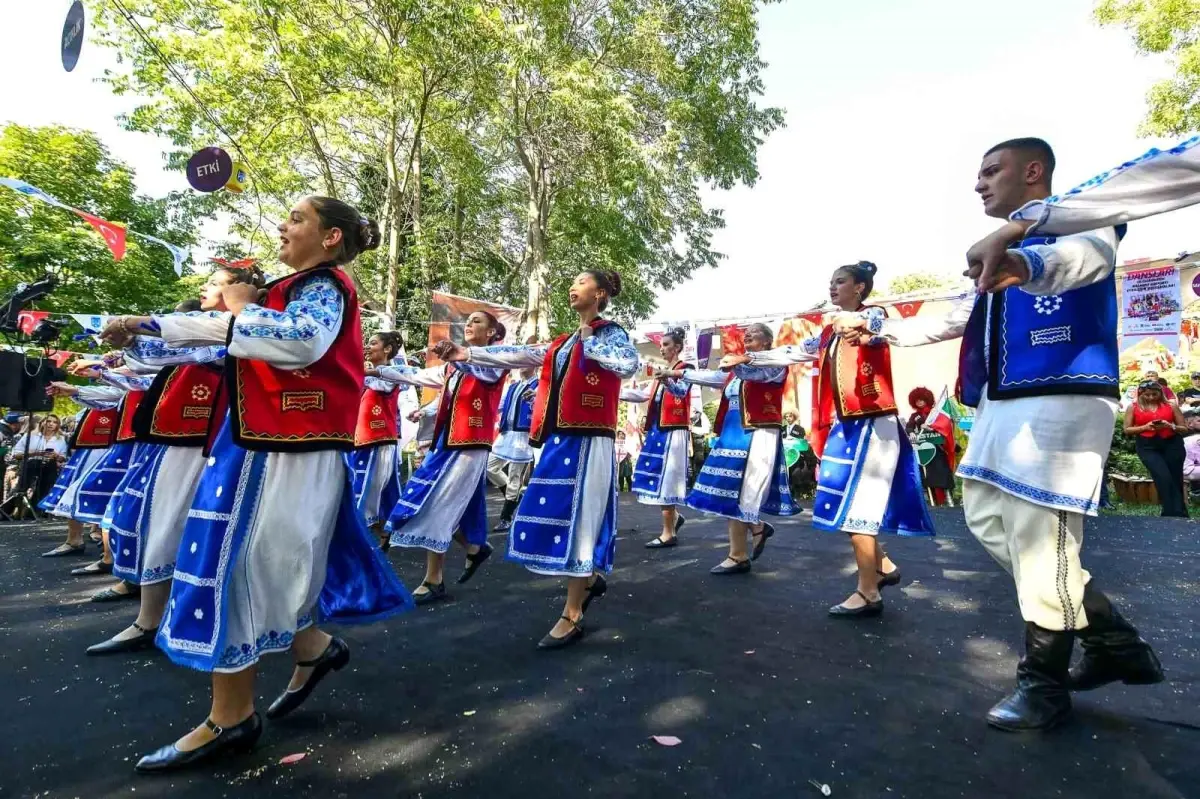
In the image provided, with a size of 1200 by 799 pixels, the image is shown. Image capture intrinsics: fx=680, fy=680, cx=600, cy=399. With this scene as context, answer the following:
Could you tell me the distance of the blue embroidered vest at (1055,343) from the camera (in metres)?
2.15

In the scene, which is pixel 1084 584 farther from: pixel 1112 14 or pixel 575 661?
pixel 1112 14

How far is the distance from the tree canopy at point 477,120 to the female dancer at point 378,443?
741 centimetres

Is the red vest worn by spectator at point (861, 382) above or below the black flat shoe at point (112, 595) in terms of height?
above

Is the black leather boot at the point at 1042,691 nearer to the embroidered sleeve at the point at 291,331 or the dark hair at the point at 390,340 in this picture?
the embroidered sleeve at the point at 291,331

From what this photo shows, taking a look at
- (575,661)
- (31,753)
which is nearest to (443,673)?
(575,661)

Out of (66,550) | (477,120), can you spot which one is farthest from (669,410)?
(477,120)

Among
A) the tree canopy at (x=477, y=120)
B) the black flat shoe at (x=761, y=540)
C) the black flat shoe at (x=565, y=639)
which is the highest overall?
the tree canopy at (x=477, y=120)

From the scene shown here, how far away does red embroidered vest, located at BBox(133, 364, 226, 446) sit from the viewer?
334cm

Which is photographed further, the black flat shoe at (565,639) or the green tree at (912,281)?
the green tree at (912,281)

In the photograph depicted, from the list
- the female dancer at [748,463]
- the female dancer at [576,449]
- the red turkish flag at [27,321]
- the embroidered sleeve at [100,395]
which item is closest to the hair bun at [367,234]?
the female dancer at [576,449]

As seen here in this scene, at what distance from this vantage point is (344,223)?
2389mm

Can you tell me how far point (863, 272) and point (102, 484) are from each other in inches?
204

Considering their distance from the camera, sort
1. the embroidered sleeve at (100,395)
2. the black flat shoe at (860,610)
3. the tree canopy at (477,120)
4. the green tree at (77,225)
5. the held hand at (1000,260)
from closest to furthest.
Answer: the held hand at (1000,260) < the black flat shoe at (860,610) < the embroidered sleeve at (100,395) < the tree canopy at (477,120) < the green tree at (77,225)

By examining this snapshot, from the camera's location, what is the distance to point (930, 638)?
10.4 feet
